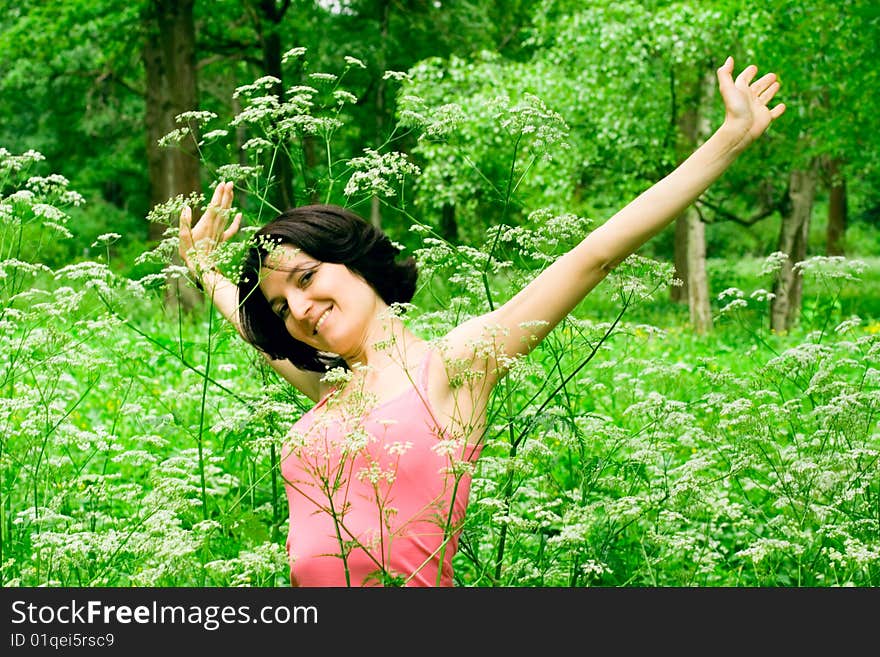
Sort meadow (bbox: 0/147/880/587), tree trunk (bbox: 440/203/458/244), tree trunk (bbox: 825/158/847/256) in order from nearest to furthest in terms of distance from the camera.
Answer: meadow (bbox: 0/147/880/587) < tree trunk (bbox: 440/203/458/244) < tree trunk (bbox: 825/158/847/256)

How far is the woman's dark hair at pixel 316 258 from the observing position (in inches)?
138

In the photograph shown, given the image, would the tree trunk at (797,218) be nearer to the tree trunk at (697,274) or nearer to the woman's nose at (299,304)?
the tree trunk at (697,274)

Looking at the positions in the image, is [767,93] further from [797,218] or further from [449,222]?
[449,222]

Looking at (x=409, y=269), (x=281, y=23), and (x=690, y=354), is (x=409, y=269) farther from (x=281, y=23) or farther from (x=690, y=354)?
(x=281, y=23)

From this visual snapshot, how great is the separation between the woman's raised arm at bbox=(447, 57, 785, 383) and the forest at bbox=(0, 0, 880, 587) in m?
0.14

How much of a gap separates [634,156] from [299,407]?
16.5 metres

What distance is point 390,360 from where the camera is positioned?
3484 millimetres

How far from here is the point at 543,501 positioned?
5.90 m

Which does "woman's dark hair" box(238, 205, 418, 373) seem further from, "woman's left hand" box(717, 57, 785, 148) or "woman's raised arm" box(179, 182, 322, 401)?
"woman's left hand" box(717, 57, 785, 148)

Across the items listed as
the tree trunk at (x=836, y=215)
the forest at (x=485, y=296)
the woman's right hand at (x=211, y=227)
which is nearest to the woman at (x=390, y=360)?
the forest at (x=485, y=296)

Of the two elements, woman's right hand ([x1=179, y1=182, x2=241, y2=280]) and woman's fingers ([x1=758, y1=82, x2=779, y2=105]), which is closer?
woman's fingers ([x1=758, y1=82, x2=779, y2=105])

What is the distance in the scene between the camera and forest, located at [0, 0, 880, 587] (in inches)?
149

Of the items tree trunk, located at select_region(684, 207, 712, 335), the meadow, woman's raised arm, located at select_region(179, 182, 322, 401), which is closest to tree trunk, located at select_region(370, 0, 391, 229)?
tree trunk, located at select_region(684, 207, 712, 335)

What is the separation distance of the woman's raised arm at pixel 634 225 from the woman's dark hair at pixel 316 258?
50 cm
